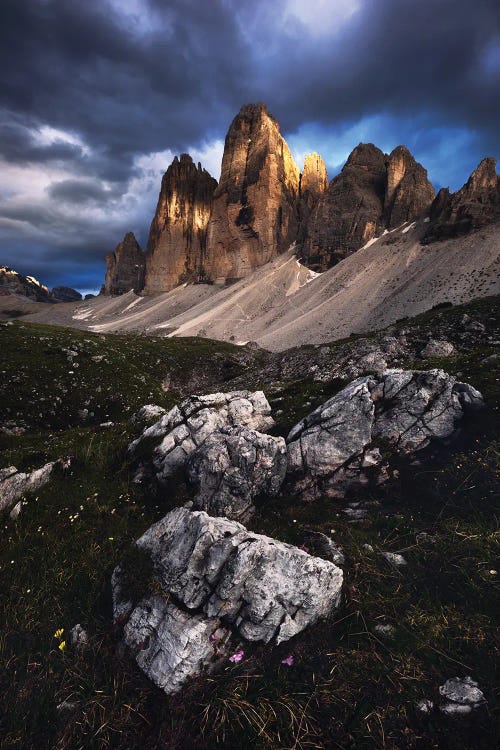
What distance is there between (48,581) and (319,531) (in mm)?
6658

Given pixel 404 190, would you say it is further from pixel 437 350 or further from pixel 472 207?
pixel 437 350

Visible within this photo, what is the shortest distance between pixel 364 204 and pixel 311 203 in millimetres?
55292

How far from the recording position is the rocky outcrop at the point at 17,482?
385 inches

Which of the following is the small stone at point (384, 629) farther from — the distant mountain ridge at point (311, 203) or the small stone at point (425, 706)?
the distant mountain ridge at point (311, 203)

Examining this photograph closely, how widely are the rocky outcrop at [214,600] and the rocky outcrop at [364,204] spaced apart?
14777 centimetres

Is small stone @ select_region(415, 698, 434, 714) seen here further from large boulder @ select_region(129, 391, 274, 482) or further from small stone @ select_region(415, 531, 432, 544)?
large boulder @ select_region(129, 391, 274, 482)

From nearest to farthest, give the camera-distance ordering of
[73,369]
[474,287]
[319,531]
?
[319,531] < [73,369] < [474,287]

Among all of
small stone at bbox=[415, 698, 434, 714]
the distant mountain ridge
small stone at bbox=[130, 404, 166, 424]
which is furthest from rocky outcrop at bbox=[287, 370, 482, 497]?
the distant mountain ridge

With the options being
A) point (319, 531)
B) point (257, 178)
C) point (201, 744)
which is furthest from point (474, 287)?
point (257, 178)

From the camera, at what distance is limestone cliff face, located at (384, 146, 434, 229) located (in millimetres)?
135125

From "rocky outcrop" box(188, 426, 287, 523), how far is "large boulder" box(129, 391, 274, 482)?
0.81m

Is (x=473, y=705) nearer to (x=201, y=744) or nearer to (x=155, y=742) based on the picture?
(x=201, y=744)

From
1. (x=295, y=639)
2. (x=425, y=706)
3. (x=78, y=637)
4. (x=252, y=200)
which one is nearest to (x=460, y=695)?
(x=425, y=706)

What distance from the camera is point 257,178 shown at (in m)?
178
